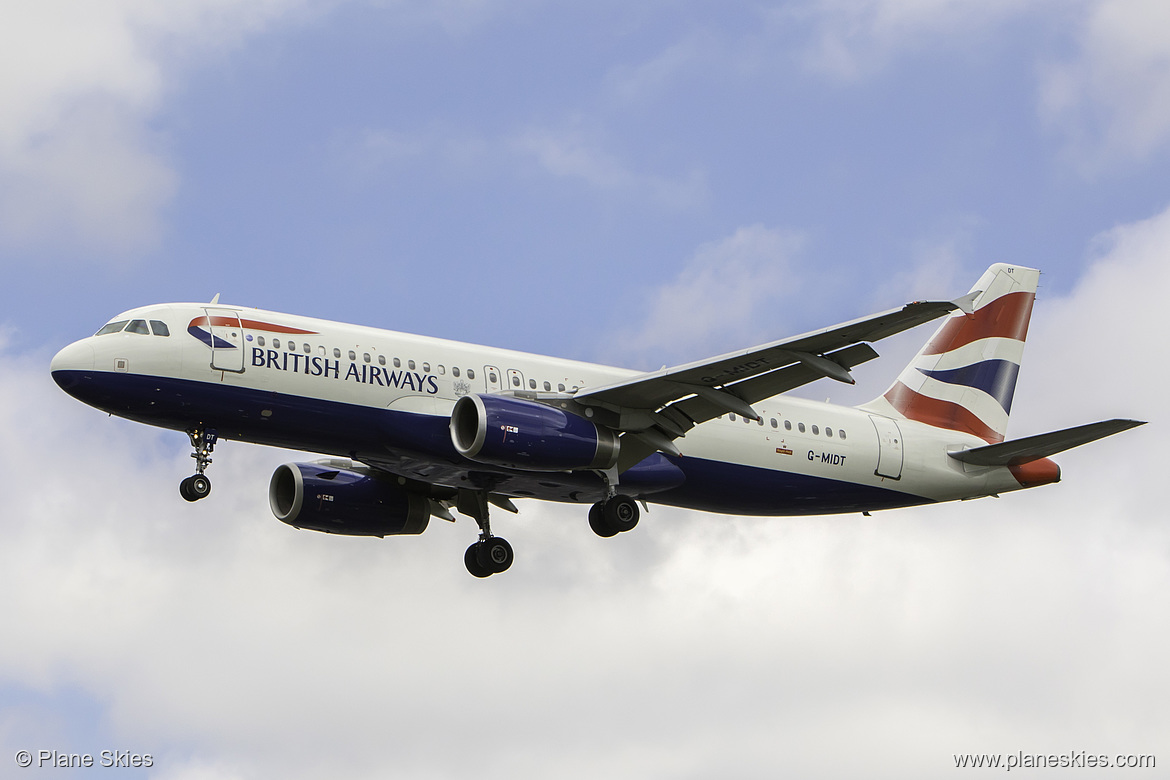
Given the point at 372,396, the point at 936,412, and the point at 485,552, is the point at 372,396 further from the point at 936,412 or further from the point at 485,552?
the point at 936,412

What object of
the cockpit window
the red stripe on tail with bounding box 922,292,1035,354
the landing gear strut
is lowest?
the landing gear strut

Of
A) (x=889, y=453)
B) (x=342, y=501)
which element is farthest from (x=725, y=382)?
(x=342, y=501)

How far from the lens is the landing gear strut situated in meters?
38.2

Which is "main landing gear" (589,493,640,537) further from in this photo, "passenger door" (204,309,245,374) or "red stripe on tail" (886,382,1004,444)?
"red stripe on tail" (886,382,1004,444)

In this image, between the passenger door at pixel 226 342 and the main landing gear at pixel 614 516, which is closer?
the passenger door at pixel 226 342

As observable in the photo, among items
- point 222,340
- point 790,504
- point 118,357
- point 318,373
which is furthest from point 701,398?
point 118,357

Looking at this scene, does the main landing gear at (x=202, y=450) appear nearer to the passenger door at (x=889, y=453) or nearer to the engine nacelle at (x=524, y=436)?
the engine nacelle at (x=524, y=436)

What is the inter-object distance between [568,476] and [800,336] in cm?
750

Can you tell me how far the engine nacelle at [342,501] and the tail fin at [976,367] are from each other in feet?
43.1

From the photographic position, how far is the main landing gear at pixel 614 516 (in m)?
34.4

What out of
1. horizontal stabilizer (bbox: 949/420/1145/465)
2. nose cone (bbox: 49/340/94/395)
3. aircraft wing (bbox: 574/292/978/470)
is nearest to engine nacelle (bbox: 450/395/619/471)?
aircraft wing (bbox: 574/292/978/470)

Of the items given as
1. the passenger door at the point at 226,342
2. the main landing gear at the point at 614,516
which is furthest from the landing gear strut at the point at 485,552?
the passenger door at the point at 226,342

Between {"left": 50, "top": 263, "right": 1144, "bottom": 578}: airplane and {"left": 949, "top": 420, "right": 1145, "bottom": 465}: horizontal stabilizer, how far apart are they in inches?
2.7

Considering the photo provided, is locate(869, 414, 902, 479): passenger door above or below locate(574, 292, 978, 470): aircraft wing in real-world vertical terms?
above
